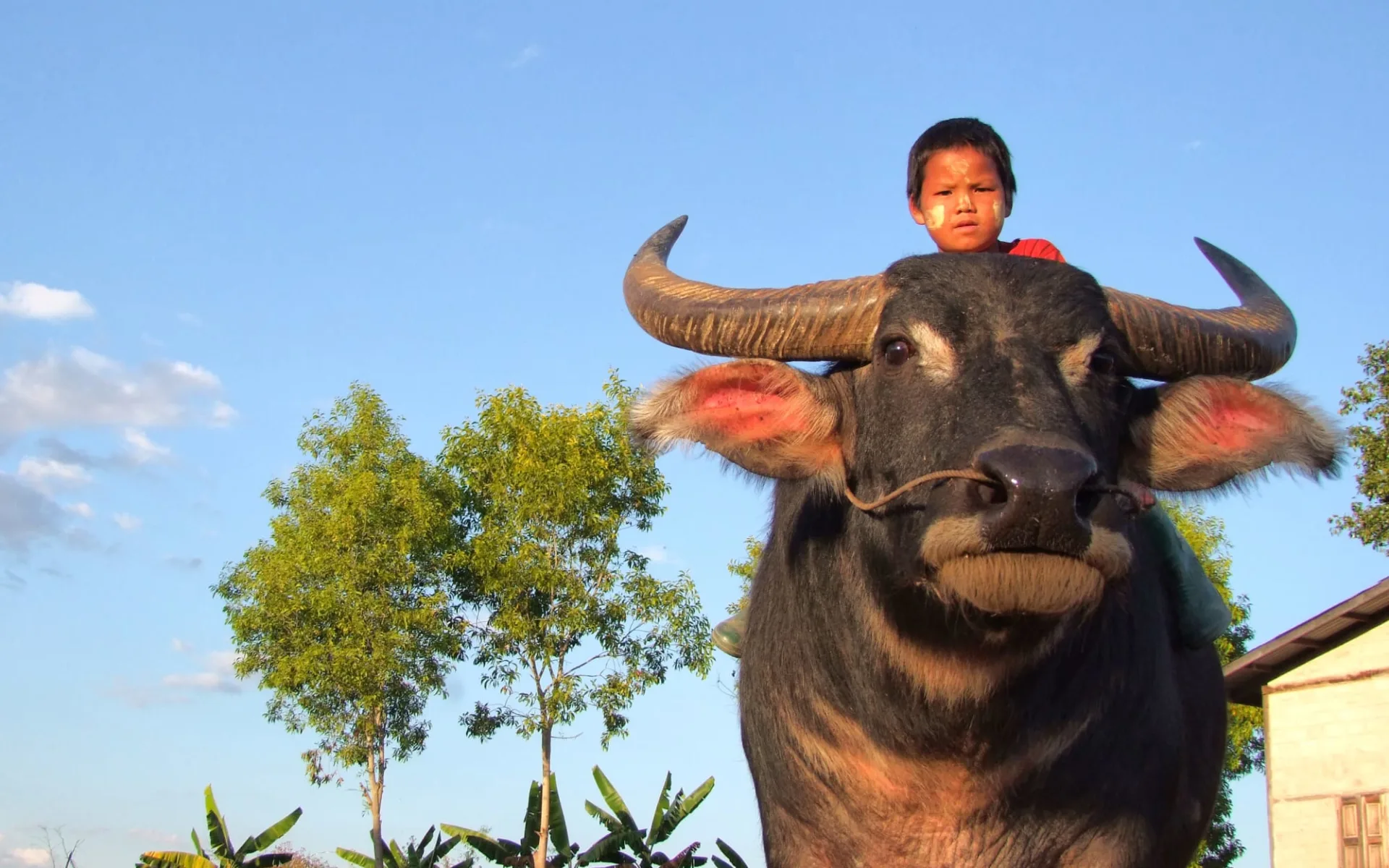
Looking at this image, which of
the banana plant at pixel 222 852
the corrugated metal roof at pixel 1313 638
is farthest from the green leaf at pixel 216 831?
the corrugated metal roof at pixel 1313 638

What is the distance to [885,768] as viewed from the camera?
340 centimetres

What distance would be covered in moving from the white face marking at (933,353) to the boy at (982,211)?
122cm

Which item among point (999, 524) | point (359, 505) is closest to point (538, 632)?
point (359, 505)

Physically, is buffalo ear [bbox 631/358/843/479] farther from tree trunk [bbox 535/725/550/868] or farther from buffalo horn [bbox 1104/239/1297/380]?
tree trunk [bbox 535/725/550/868]

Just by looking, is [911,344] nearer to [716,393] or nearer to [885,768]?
[716,393]

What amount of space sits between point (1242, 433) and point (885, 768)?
4.21ft

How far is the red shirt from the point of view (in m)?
4.28

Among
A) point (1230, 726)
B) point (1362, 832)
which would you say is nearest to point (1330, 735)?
point (1362, 832)

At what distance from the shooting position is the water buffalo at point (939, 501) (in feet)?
10.1

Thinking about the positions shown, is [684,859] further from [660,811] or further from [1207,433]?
[1207,433]

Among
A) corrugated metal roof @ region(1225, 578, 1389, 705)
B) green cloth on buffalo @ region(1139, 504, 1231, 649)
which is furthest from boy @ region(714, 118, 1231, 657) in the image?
corrugated metal roof @ region(1225, 578, 1389, 705)

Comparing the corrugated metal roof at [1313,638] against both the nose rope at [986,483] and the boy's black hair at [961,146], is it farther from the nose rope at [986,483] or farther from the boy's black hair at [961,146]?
the nose rope at [986,483]

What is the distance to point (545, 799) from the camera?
20734mm

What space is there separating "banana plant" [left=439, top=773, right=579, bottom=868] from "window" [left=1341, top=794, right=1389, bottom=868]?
11904 mm
